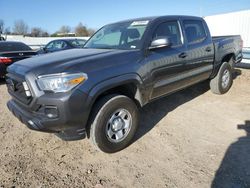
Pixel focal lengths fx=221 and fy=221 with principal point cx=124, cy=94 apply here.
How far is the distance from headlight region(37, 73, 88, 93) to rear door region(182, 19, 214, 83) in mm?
2477

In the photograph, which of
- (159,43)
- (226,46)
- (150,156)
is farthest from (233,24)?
(150,156)

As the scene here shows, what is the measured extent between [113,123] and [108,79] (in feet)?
2.25

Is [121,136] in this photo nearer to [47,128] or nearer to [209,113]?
[47,128]

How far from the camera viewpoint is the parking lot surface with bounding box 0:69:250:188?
2.73m

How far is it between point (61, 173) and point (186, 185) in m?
1.59

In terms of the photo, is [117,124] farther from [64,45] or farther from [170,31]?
[64,45]

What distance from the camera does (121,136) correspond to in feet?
10.9

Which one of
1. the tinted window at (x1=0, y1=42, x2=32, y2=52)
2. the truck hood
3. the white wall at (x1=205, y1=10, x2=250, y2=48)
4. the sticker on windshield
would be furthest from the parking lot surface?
the white wall at (x1=205, y1=10, x2=250, y2=48)

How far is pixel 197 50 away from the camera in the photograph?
454cm

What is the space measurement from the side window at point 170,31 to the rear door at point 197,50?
21cm

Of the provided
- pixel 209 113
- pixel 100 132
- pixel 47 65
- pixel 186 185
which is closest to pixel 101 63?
pixel 47 65

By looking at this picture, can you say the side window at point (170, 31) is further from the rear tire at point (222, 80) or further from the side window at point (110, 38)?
the rear tire at point (222, 80)

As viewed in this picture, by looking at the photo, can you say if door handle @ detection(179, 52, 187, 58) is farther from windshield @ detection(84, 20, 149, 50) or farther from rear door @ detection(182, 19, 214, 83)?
windshield @ detection(84, 20, 149, 50)

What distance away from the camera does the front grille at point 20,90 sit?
2805 mm
